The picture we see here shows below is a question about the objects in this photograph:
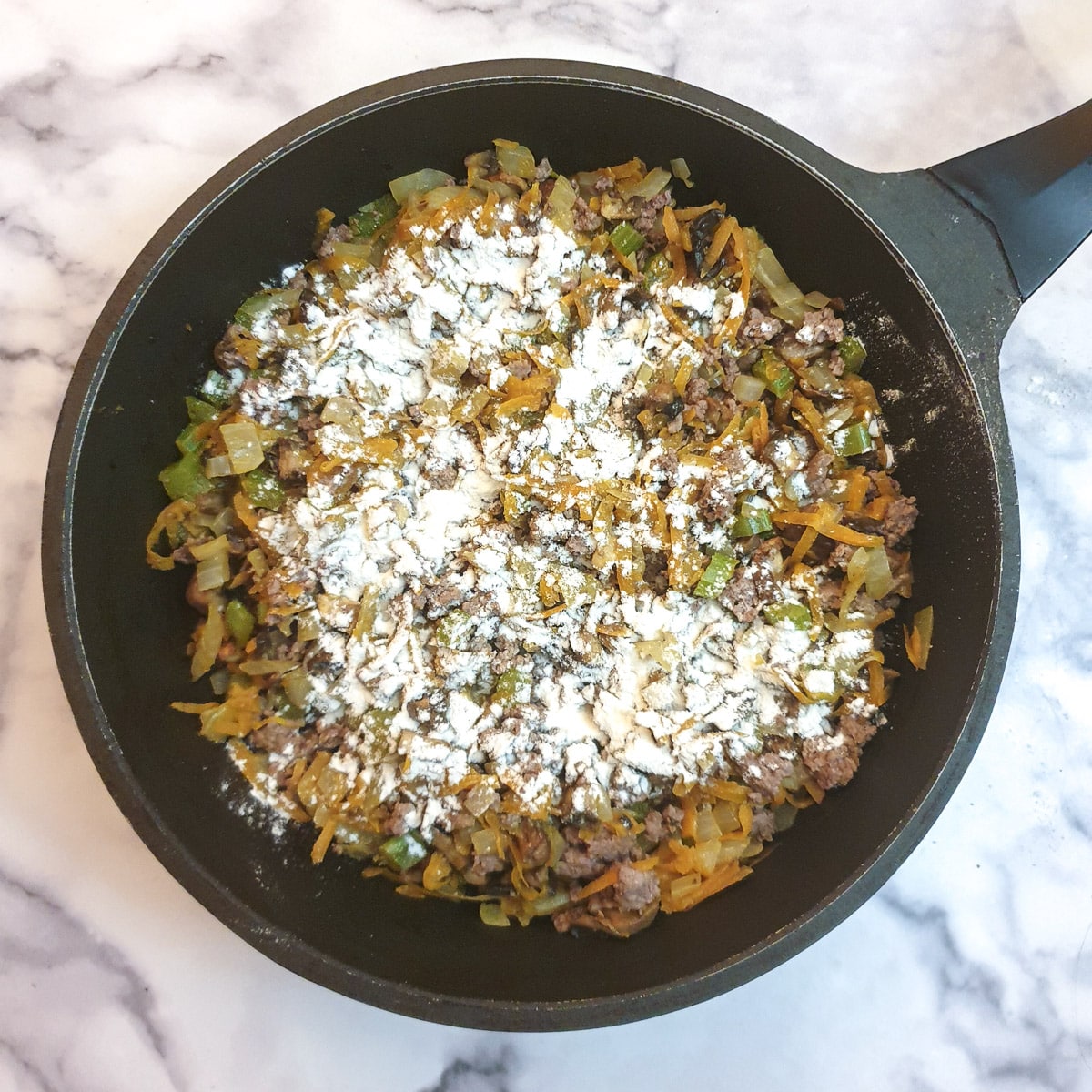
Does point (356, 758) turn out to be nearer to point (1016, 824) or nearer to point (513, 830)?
point (513, 830)

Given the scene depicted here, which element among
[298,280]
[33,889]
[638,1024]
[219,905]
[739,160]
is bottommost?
[33,889]

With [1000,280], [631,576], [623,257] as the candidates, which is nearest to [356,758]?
[631,576]

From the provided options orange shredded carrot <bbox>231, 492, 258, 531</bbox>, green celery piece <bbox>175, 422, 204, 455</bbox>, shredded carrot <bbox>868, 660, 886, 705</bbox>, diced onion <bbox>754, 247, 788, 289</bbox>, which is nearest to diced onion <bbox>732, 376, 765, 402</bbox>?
diced onion <bbox>754, 247, 788, 289</bbox>

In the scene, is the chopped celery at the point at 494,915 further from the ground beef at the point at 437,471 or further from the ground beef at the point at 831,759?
the ground beef at the point at 437,471

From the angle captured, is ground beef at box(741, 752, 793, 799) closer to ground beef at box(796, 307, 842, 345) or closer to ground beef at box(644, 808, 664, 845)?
ground beef at box(644, 808, 664, 845)

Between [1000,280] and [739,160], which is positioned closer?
[1000,280]

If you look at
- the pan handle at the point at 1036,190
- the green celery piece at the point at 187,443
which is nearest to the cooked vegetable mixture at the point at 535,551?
the green celery piece at the point at 187,443

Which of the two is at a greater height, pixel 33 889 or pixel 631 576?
pixel 631 576
